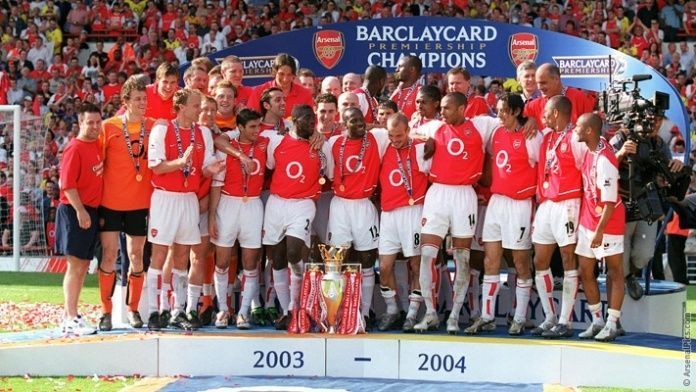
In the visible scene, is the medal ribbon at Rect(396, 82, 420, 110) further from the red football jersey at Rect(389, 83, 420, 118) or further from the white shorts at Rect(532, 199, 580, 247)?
the white shorts at Rect(532, 199, 580, 247)

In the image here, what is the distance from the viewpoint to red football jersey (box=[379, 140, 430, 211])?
10242 millimetres

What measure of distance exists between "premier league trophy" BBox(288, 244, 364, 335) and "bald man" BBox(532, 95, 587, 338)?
149 cm

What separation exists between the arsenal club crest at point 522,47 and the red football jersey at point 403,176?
450cm

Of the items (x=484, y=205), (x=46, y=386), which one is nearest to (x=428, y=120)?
(x=484, y=205)

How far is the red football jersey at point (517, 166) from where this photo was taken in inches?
391

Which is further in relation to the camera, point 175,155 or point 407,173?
point 407,173

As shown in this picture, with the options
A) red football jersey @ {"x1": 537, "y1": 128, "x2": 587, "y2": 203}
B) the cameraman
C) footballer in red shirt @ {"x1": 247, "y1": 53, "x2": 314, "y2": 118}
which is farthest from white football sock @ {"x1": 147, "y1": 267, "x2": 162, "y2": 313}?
the cameraman

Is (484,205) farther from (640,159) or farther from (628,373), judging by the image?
(628,373)

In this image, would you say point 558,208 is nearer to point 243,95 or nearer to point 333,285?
point 333,285

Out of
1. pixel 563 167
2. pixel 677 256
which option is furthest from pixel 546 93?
pixel 677 256

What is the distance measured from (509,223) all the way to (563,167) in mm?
638

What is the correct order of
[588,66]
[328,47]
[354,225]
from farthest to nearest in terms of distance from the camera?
[328,47], [588,66], [354,225]

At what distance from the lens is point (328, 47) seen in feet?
49.1

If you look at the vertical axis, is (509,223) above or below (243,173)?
below
